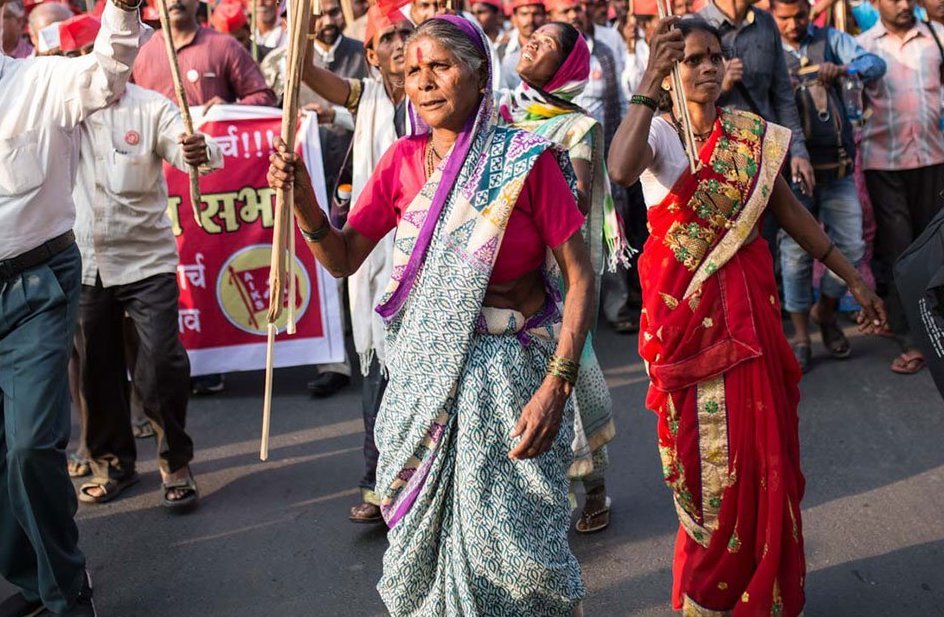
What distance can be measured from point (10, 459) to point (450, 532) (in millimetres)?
1628

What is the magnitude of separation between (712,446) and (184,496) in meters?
2.55

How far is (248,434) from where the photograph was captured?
6598mm

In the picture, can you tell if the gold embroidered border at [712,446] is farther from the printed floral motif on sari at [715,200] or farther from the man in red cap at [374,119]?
the man in red cap at [374,119]

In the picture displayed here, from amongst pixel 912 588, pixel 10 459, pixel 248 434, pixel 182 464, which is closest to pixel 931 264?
pixel 912 588

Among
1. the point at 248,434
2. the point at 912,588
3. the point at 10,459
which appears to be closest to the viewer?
the point at 10,459

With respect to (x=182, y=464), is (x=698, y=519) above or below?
above

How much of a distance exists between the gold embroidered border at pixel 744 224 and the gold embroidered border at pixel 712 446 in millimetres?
320

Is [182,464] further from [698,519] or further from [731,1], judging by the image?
[731,1]

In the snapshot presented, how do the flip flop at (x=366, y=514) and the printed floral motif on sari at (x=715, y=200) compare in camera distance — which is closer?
the printed floral motif on sari at (x=715, y=200)

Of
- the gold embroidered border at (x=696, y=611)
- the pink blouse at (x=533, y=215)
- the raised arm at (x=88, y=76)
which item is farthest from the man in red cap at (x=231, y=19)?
the gold embroidered border at (x=696, y=611)

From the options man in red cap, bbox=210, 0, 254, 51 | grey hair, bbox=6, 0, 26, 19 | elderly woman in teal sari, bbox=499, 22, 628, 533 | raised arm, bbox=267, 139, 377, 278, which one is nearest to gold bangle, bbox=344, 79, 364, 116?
elderly woman in teal sari, bbox=499, 22, 628, 533

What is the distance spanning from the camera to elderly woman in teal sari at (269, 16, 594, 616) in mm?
3264

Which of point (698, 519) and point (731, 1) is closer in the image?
point (698, 519)

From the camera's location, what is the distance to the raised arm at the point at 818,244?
414 centimetres
